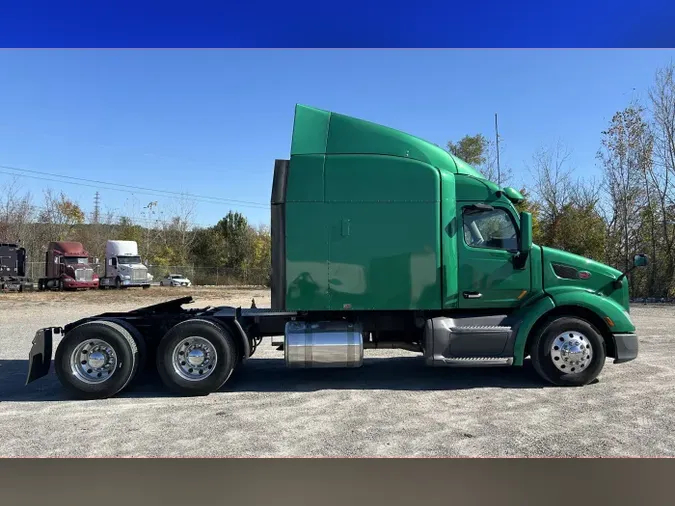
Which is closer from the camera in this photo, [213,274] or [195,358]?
[195,358]

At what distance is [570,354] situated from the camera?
7098mm

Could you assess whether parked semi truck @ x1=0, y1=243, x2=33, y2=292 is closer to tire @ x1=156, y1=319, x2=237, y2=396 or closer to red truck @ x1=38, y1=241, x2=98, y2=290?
red truck @ x1=38, y1=241, x2=98, y2=290

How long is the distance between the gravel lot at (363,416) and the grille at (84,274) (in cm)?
2869

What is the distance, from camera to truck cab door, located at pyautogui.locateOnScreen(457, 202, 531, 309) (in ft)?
24.2

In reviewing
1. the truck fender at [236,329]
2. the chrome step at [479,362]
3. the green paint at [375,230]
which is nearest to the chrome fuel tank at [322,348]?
the green paint at [375,230]

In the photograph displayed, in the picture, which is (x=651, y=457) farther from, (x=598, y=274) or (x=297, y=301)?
(x=297, y=301)

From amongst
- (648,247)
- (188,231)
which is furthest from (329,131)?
(188,231)

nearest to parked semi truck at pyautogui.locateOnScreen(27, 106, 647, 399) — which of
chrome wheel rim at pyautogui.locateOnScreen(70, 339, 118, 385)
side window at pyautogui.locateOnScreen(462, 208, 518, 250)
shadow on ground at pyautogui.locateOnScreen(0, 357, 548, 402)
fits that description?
chrome wheel rim at pyautogui.locateOnScreen(70, 339, 118, 385)

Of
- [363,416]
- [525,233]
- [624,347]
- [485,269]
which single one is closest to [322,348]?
[363,416]

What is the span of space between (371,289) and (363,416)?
6.28 ft

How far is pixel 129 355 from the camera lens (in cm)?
692

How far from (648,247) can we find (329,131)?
88.0 ft

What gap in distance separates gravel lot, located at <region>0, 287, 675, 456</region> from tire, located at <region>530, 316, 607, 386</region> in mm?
194

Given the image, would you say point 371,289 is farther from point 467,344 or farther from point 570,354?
point 570,354
